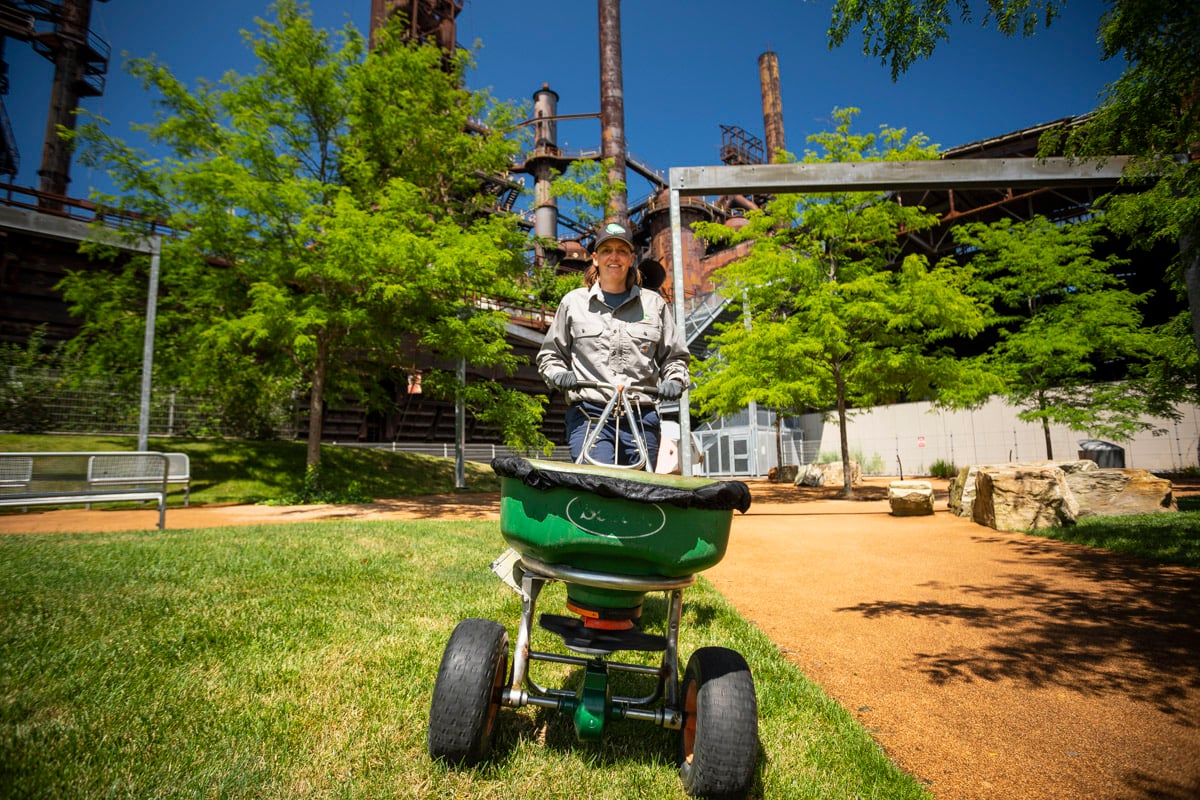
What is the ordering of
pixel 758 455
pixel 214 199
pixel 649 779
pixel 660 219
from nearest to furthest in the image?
pixel 649 779, pixel 214 199, pixel 758 455, pixel 660 219

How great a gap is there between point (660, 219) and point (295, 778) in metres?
36.8

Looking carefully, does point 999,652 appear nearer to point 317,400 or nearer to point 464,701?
point 464,701

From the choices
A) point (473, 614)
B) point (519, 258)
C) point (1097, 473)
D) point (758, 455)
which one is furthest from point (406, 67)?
point (758, 455)

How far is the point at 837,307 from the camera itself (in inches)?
488

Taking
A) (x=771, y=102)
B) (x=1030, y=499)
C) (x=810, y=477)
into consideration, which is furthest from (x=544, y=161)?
(x=1030, y=499)

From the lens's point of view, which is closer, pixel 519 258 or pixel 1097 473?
pixel 1097 473

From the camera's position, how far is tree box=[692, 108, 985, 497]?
12.0 meters

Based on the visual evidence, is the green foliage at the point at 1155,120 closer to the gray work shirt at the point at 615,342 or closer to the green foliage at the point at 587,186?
the gray work shirt at the point at 615,342

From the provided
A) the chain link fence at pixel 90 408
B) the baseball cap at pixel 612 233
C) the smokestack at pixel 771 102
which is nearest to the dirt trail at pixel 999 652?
the baseball cap at pixel 612 233

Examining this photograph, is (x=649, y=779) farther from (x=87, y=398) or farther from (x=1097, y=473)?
(x=87, y=398)

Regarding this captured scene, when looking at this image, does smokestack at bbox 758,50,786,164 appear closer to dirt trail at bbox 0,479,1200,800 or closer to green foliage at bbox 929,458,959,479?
green foliage at bbox 929,458,959,479

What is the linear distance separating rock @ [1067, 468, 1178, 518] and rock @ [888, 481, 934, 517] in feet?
6.50

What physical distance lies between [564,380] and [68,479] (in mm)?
8579

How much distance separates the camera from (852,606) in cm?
462
